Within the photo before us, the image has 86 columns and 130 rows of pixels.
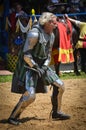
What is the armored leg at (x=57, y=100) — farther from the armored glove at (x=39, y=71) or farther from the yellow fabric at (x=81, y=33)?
the yellow fabric at (x=81, y=33)

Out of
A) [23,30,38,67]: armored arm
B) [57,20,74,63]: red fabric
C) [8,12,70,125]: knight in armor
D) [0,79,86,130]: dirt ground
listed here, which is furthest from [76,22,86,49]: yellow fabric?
[23,30,38,67]: armored arm

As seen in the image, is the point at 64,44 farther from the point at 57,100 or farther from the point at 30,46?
the point at 30,46

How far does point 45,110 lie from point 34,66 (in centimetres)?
141

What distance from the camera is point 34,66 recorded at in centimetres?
656

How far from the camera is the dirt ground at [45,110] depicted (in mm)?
6652

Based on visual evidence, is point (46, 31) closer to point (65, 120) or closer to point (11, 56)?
point (65, 120)

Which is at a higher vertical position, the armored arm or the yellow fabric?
the armored arm

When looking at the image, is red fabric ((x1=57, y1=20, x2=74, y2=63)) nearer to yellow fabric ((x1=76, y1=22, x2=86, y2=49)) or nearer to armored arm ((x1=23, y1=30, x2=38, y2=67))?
yellow fabric ((x1=76, y1=22, x2=86, y2=49))

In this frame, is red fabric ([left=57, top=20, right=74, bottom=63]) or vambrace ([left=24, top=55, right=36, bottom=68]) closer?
vambrace ([left=24, top=55, right=36, bottom=68])

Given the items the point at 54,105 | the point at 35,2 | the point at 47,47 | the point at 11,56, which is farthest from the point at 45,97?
the point at 35,2

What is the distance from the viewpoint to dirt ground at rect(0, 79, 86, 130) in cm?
665

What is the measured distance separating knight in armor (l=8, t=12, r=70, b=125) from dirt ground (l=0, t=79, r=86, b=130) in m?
0.28

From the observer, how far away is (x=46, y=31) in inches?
260

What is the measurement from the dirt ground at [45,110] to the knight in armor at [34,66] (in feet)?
0.93
